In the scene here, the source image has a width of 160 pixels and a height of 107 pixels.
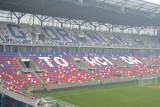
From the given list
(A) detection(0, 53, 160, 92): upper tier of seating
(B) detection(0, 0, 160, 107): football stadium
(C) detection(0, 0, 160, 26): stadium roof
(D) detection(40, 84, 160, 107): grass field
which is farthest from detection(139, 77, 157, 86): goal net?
(C) detection(0, 0, 160, 26): stadium roof

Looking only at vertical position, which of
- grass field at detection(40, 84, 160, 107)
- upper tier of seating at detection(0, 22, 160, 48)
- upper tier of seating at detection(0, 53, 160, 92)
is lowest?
grass field at detection(40, 84, 160, 107)

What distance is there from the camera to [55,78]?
129 ft

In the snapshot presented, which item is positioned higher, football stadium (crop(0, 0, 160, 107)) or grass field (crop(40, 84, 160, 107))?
football stadium (crop(0, 0, 160, 107))

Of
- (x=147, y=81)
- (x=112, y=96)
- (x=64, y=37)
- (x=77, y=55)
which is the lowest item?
(x=112, y=96)

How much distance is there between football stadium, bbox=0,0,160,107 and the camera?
113 feet

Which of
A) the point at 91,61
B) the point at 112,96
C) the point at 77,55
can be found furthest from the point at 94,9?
the point at 112,96

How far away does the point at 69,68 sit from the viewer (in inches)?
1698

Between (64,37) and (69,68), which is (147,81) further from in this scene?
(64,37)

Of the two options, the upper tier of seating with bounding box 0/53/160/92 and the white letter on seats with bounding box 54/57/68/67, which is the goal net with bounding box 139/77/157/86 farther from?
the white letter on seats with bounding box 54/57/68/67

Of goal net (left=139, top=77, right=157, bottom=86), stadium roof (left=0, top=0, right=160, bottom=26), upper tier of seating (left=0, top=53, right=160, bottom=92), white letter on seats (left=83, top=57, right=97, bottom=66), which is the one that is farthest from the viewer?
white letter on seats (left=83, top=57, right=97, bottom=66)

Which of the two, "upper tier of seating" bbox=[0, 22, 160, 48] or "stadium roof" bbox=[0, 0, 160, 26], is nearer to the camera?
"stadium roof" bbox=[0, 0, 160, 26]

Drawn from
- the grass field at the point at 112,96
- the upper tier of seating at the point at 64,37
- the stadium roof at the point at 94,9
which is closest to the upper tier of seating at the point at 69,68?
the upper tier of seating at the point at 64,37

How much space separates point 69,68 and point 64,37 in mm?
10295

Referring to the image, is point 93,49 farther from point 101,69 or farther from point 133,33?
point 133,33
